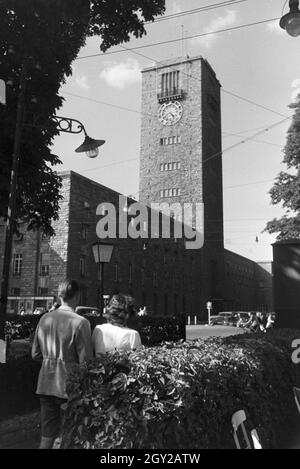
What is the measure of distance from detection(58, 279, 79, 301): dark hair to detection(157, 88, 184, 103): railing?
7201cm

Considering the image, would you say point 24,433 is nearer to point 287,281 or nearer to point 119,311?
point 119,311

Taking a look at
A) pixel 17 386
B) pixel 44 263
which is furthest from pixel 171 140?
pixel 17 386

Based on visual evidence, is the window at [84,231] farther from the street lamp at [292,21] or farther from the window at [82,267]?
the street lamp at [292,21]

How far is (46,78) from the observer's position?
30.6ft

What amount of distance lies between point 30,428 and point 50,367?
2428mm

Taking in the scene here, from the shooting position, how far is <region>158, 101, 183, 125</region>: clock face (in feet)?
244

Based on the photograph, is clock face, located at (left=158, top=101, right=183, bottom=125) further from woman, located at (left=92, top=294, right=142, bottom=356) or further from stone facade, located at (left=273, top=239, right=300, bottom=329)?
woman, located at (left=92, top=294, right=142, bottom=356)

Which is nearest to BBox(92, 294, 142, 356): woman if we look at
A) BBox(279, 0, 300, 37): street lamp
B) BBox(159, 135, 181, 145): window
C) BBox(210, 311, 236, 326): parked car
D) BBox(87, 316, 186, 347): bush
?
BBox(279, 0, 300, 37): street lamp

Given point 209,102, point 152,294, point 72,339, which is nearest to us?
point 72,339

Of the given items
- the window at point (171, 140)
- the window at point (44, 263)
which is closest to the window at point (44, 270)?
the window at point (44, 263)

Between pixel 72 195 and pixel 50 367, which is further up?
pixel 72 195

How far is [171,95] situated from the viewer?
2906 inches

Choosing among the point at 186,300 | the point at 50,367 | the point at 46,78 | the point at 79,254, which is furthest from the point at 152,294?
the point at 50,367

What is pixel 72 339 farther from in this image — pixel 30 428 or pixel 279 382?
pixel 279 382
